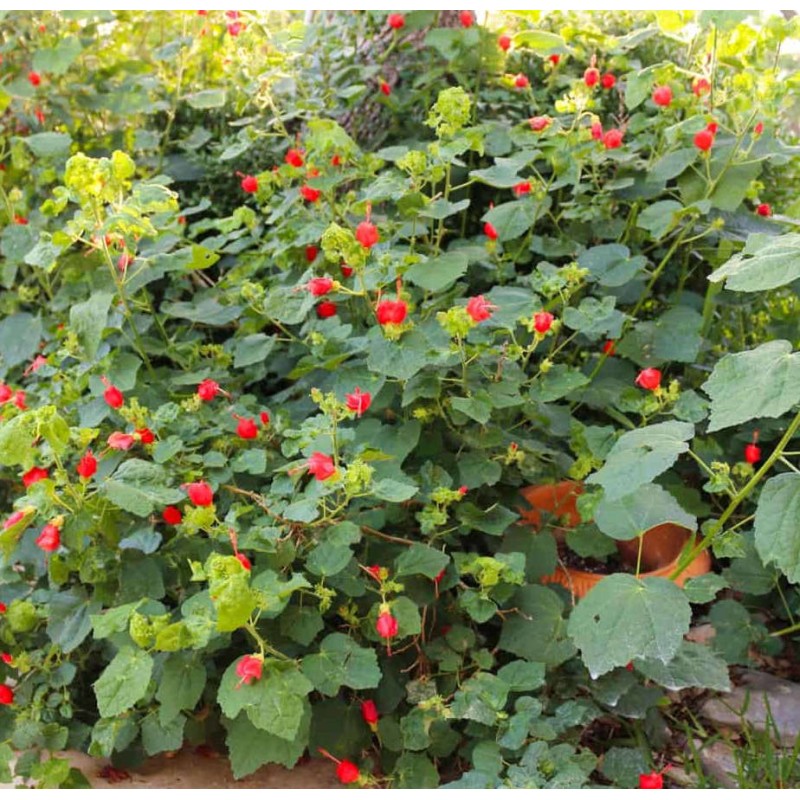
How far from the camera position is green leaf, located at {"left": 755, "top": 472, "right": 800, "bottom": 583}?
1.37m

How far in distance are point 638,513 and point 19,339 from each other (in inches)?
65.1

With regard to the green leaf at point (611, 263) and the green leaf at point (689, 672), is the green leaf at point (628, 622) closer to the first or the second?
the green leaf at point (689, 672)

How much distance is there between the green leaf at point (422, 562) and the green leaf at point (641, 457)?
365 millimetres

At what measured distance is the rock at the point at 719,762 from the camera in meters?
1.87

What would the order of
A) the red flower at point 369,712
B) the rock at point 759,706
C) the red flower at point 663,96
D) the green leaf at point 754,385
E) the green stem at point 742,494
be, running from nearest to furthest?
the green leaf at point 754,385 → the green stem at point 742,494 → the red flower at point 369,712 → the rock at point 759,706 → the red flower at point 663,96

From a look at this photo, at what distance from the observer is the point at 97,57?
320 centimetres

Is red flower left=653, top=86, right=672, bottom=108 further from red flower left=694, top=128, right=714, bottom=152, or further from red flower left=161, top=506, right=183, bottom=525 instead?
red flower left=161, top=506, right=183, bottom=525

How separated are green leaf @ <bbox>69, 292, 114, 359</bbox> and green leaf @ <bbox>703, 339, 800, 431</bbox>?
1.20 m

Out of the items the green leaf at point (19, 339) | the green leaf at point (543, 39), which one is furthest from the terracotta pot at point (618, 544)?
the green leaf at point (19, 339)

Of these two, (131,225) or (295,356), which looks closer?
(131,225)
